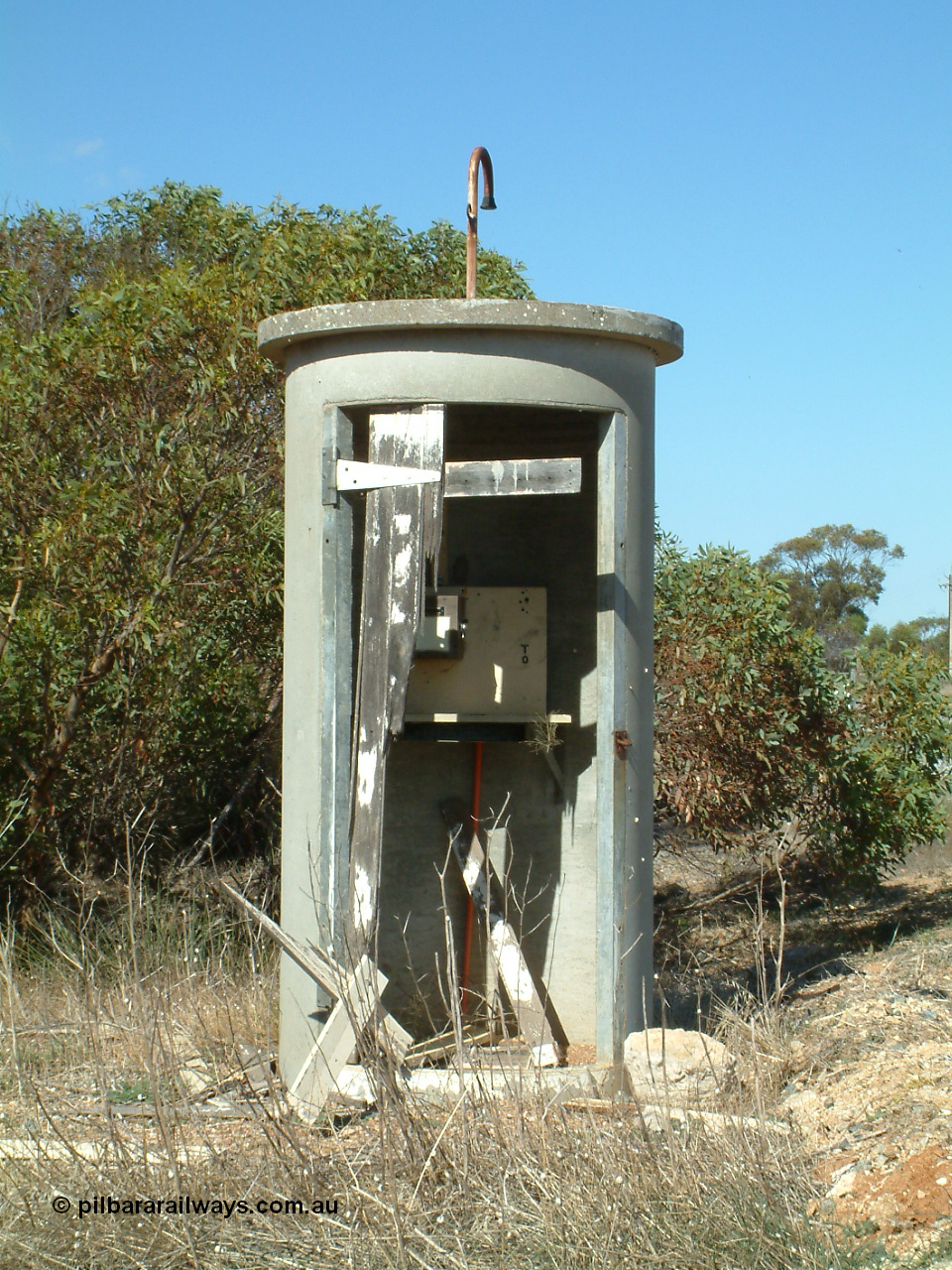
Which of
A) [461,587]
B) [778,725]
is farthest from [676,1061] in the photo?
[778,725]

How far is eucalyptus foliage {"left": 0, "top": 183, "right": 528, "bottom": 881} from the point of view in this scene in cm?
654

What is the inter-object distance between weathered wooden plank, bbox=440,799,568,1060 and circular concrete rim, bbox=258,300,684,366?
2.15 m

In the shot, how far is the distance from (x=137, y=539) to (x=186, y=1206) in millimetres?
3981

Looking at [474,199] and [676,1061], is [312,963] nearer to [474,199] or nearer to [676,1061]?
[676,1061]

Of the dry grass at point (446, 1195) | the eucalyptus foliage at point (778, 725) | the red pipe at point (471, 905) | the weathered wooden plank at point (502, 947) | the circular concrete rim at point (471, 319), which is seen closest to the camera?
the dry grass at point (446, 1195)

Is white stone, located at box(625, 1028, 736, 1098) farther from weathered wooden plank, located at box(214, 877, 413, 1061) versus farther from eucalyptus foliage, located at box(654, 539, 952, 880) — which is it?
eucalyptus foliage, located at box(654, 539, 952, 880)

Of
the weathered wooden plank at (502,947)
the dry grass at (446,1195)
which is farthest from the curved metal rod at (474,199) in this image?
the dry grass at (446,1195)

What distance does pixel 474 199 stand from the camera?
522cm

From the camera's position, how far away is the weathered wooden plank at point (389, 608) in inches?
185

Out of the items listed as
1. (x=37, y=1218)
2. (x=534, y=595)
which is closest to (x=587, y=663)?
(x=534, y=595)

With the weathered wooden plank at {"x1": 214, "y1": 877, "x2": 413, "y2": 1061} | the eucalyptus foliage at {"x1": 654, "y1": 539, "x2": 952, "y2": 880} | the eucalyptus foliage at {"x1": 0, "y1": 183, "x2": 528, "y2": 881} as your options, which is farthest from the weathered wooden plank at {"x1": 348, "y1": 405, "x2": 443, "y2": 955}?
the eucalyptus foliage at {"x1": 654, "y1": 539, "x2": 952, "y2": 880}

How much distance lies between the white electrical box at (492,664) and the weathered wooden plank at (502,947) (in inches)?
20.7

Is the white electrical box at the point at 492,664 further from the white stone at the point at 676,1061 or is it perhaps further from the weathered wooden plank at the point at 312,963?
the white stone at the point at 676,1061

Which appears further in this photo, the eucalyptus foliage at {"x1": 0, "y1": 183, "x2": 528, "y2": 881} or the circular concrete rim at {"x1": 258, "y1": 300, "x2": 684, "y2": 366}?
the eucalyptus foliage at {"x1": 0, "y1": 183, "x2": 528, "y2": 881}
